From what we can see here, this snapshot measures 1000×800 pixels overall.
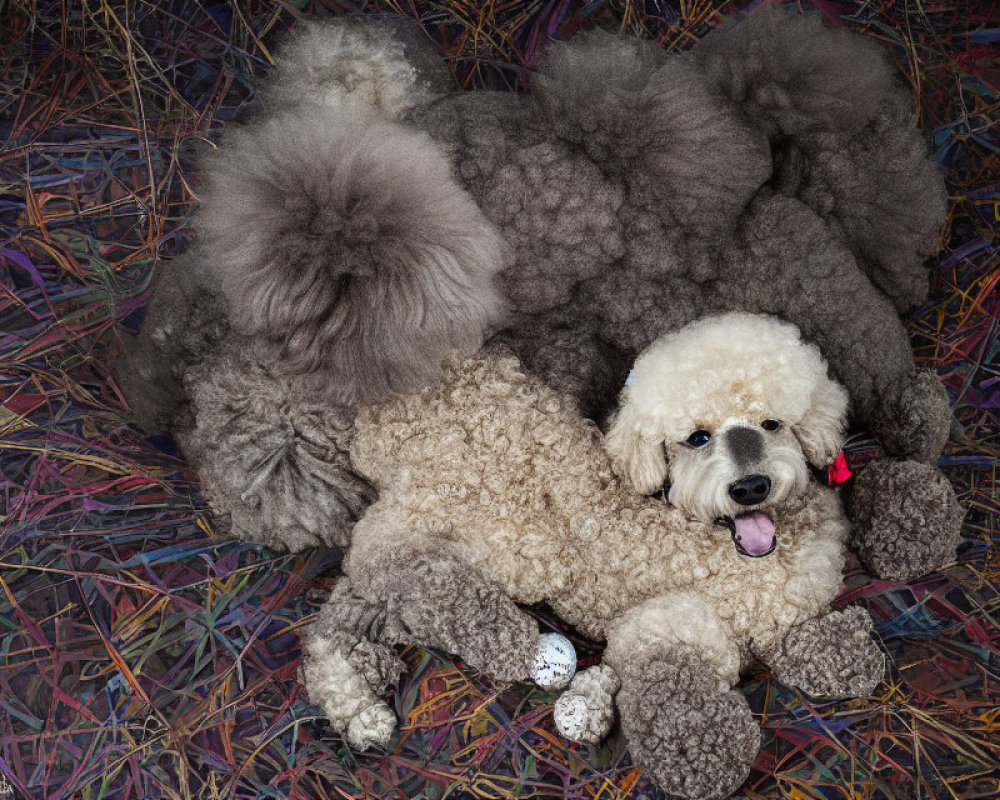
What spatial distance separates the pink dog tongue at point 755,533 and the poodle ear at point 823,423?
130 millimetres

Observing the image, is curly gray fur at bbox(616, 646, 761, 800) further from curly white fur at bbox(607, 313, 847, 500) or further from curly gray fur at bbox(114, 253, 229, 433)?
curly gray fur at bbox(114, 253, 229, 433)

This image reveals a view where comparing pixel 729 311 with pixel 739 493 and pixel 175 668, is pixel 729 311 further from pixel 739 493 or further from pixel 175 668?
pixel 175 668

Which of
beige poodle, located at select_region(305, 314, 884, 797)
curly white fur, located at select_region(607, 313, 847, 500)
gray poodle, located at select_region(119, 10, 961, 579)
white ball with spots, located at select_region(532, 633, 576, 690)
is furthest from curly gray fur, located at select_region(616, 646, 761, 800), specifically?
gray poodle, located at select_region(119, 10, 961, 579)

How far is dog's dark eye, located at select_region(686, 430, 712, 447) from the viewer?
1178mm

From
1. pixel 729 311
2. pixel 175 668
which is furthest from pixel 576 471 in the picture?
pixel 175 668

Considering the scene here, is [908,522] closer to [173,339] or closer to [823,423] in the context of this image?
[823,423]

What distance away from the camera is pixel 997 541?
1281mm

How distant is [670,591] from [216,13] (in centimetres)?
130

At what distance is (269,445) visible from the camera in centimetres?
131

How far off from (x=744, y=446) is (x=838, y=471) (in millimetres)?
225

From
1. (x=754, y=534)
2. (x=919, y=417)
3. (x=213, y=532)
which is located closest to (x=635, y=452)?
(x=754, y=534)

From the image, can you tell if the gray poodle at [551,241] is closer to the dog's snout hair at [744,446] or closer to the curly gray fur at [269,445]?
the curly gray fur at [269,445]

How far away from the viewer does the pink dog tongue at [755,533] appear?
3.84 feet

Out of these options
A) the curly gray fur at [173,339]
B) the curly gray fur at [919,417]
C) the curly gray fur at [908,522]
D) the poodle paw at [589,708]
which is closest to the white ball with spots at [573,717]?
the poodle paw at [589,708]
